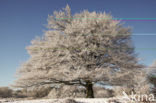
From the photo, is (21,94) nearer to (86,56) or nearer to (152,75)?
(86,56)

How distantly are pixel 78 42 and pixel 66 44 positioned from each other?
0.73 metres

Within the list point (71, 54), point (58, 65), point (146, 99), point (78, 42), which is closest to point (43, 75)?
point (58, 65)

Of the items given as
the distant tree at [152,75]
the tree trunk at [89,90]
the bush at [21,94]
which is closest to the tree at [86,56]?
the tree trunk at [89,90]

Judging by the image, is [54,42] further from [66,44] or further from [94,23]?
[94,23]

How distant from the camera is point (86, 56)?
9.56 m

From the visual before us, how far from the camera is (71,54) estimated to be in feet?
30.7

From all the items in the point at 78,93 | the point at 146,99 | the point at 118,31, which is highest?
the point at 118,31

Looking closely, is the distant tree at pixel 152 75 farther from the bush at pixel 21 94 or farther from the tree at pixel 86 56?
the bush at pixel 21 94

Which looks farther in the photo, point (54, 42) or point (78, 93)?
point (78, 93)

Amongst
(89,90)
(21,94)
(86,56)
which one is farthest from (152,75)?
(21,94)

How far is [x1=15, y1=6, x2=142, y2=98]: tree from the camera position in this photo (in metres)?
9.10

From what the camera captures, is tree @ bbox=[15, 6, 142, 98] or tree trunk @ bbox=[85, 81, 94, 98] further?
tree trunk @ bbox=[85, 81, 94, 98]

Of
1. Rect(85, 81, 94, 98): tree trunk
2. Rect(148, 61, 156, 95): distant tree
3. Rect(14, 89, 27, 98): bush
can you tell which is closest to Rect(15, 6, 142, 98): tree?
Rect(85, 81, 94, 98): tree trunk

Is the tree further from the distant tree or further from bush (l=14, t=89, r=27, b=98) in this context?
bush (l=14, t=89, r=27, b=98)
